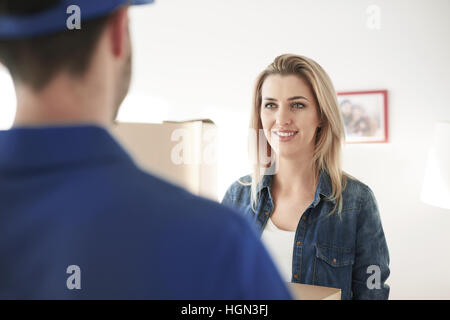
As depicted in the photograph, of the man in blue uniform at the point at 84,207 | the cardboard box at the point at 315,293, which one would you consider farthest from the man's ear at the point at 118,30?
the cardboard box at the point at 315,293

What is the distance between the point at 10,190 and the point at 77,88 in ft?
0.28

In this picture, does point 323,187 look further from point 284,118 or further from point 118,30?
point 118,30

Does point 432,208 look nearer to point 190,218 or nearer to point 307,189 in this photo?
point 307,189

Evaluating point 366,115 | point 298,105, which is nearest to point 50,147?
point 298,105

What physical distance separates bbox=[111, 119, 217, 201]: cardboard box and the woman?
6.7 inches

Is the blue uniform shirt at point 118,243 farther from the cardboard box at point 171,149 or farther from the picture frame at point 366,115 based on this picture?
the picture frame at point 366,115

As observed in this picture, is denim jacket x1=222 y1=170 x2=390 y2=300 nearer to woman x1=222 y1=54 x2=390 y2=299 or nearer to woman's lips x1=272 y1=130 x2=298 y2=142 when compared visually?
woman x1=222 y1=54 x2=390 y2=299

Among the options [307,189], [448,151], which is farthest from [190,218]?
[448,151]

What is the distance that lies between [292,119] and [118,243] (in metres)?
1.31

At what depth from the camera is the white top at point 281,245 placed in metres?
1.45

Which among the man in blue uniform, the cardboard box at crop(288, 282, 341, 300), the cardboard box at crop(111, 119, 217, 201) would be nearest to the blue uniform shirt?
the man in blue uniform

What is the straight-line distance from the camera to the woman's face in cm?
154

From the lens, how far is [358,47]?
9.64 feet

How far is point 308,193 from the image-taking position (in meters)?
1.54
